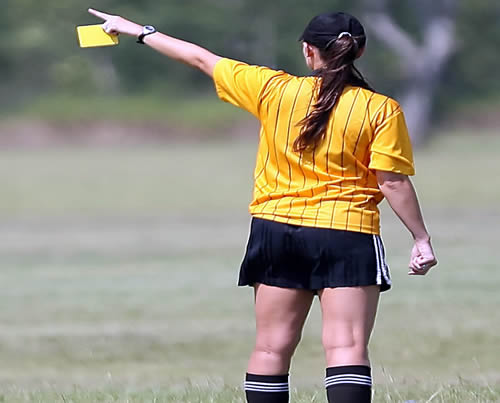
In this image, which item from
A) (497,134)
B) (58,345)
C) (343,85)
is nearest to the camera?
(343,85)

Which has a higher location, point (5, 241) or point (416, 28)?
point (416, 28)

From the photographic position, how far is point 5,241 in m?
20.3

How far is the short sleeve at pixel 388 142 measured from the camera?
4.27 meters

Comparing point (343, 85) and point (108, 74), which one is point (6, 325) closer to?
point (343, 85)

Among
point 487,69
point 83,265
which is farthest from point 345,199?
point 487,69

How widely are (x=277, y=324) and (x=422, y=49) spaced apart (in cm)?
5042

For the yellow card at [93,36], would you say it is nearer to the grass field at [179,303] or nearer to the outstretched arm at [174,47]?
the outstretched arm at [174,47]

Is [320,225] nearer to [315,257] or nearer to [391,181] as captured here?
[315,257]

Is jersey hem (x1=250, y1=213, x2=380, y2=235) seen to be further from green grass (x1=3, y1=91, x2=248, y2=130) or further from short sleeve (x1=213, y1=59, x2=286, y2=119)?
green grass (x1=3, y1=91, x2=248, y2=130)

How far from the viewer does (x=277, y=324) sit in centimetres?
443

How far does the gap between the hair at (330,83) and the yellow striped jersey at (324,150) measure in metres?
0.02

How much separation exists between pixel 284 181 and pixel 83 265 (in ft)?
41.2

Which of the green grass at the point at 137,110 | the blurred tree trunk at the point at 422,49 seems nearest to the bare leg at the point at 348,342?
the green grass at the point at 137,110

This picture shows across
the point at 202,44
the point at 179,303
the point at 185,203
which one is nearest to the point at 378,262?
the point at 179,303
